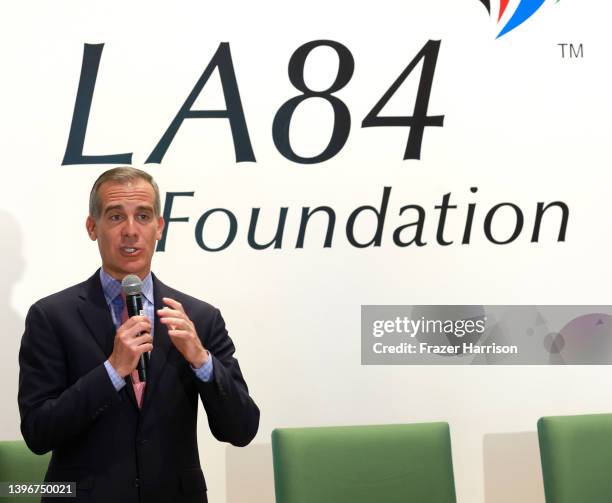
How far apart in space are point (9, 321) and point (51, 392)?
5.11ft

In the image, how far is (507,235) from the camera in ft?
12.4

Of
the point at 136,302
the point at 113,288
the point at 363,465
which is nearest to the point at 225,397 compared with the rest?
the point at 136,302

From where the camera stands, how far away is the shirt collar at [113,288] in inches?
94.7

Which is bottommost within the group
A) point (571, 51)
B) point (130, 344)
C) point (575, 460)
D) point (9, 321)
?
point (575, 460)

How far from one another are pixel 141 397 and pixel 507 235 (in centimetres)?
202

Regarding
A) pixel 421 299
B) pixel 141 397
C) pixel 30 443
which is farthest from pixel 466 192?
pixel 30 443

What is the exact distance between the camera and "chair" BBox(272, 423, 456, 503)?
292 cm

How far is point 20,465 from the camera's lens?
9.85 ft

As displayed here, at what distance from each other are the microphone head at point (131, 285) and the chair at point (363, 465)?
941mm

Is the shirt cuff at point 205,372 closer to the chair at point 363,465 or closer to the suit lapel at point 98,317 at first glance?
the suit lapel at point 98,317

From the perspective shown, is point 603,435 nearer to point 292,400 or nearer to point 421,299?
point 421,299

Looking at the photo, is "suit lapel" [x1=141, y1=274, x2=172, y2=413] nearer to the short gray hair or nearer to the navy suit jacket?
the navy suit jacket

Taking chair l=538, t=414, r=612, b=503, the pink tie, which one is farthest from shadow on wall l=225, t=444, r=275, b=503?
the pink tie

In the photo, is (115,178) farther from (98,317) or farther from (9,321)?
(9,321)
